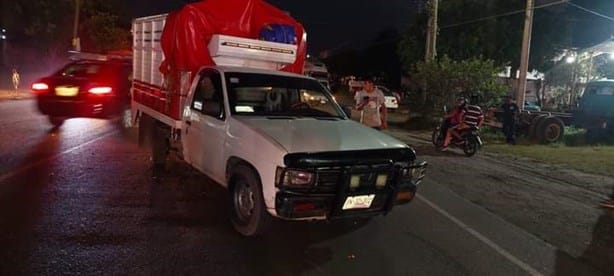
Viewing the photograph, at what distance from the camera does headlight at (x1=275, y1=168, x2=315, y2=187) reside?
5324mm

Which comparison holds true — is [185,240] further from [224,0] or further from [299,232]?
[224,0]

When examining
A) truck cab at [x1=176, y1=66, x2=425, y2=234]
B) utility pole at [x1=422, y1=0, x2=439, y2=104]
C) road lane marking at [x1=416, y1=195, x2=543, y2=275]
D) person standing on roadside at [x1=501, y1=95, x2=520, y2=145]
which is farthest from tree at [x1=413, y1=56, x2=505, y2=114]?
truck cab at [x1=176, y1=66, x2=425, y2=234]

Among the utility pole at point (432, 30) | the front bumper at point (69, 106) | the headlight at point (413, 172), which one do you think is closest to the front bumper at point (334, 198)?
the headlight at point (413, 172)

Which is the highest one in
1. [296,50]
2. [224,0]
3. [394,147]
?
[224,0]

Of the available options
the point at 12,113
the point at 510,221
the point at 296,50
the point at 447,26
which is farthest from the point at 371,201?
the point at 447,26

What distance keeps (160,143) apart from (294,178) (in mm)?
4381

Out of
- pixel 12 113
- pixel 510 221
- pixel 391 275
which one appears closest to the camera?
pixel 391 275

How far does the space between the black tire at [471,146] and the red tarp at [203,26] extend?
594 centimetres

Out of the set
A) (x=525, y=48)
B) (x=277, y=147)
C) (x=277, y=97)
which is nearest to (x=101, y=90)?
(x=277, y=97)

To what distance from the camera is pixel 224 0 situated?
866 centimetres

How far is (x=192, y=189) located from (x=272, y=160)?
2991 millimetres

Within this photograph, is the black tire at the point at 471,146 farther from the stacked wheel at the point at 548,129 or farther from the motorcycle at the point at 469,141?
the stacked wheel at the point at 548,129

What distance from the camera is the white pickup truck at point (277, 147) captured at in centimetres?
540

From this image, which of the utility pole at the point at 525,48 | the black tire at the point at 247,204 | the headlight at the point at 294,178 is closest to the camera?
the headlight at the point at 294,178
